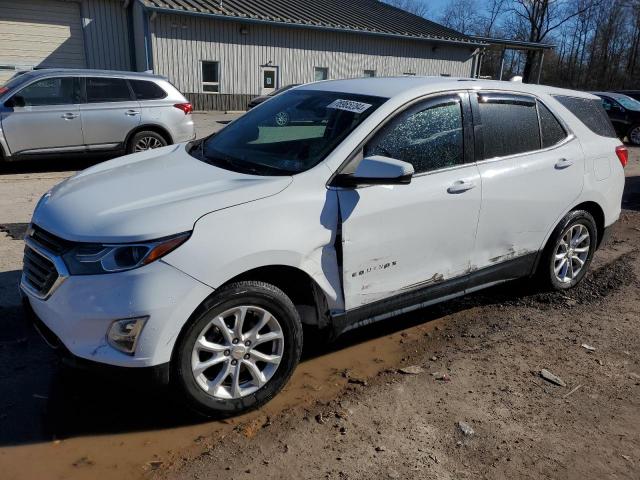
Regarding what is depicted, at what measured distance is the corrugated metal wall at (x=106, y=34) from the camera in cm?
2000

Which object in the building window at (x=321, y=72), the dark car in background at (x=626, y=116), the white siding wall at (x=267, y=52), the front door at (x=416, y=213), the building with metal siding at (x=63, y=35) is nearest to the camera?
the front door at (x=416, y=213)

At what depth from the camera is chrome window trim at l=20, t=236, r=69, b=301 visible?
8.66ft

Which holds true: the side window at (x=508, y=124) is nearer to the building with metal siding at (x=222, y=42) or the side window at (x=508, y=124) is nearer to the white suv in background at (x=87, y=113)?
the white suv in background at (x=87, y=113)

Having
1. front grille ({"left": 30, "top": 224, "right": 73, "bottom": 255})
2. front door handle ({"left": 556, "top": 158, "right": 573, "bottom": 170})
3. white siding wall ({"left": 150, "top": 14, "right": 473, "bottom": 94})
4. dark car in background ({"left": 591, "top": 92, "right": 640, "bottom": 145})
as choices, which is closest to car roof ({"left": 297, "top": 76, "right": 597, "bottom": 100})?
front door handle ({"left": 556, "top": 158, "right": 573, "bottom": 170})

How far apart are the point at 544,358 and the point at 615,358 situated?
531mm

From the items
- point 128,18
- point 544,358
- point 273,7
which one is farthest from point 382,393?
point 273,7

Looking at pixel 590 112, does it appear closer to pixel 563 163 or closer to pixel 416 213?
pixel 563 163

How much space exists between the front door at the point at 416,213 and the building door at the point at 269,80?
2033cm

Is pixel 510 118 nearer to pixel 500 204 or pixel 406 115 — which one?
pixel 500 204

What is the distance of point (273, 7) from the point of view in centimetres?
2352

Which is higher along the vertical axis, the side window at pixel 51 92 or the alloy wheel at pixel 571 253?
the side window at pixel 51 92

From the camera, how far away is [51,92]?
8.88m

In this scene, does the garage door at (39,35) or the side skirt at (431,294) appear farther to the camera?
the garage door at (39,35)

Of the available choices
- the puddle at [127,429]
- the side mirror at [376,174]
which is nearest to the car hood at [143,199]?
the side mirror at [376,174]
